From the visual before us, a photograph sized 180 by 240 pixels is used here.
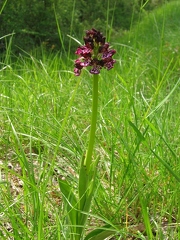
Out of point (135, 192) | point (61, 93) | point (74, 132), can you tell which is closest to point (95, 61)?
point (135, 192)

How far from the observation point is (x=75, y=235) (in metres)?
0.92

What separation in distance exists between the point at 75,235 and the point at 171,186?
0.37 metres

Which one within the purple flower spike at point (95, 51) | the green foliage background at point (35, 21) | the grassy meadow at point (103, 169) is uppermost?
the green foliage background at point (35, 21)

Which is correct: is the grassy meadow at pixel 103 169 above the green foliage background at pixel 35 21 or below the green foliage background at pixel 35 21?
below

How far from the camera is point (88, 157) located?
867 mm

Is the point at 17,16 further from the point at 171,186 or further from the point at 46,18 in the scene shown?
the point at 171,186

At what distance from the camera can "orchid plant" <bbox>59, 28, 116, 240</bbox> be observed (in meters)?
0.85

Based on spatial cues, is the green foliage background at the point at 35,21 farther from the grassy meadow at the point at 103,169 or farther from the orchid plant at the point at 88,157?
the orchid plant at the point at 88,157

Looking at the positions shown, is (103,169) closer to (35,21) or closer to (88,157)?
(88,157)

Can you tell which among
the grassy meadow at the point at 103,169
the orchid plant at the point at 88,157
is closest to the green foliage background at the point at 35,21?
the grassy meadow at the point at 103,169

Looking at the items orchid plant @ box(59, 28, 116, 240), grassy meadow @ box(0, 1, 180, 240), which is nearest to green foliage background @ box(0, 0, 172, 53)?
grassy meadow @ box(0, 1, 180, 240)

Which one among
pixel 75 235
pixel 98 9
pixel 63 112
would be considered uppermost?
pixel 98 9

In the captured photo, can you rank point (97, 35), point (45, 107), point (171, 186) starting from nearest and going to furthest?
1. point (97, 35)
2. point (171, 186)
3. point (45, 107)

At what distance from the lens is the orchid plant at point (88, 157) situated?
0.85 meters
